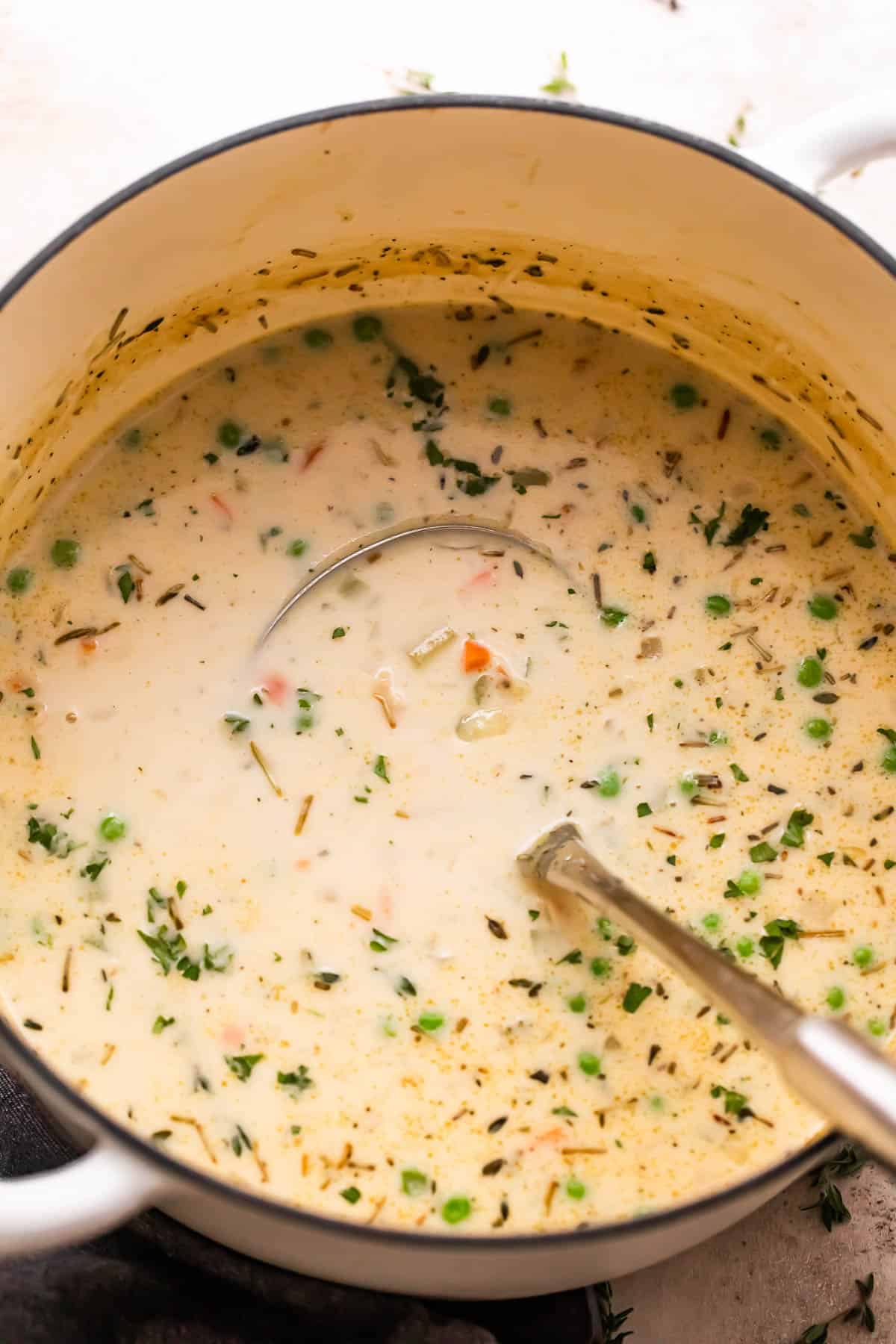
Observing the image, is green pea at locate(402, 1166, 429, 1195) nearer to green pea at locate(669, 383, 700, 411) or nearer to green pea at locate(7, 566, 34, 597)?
green pea at locate(7, 566, 34, 597)

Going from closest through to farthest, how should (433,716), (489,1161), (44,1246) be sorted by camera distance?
(44,1246) → (489,1161) → (433,716)

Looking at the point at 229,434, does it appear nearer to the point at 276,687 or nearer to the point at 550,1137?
the point at 276,687

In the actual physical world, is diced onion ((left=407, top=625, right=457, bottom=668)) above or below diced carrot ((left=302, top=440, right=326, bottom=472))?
below

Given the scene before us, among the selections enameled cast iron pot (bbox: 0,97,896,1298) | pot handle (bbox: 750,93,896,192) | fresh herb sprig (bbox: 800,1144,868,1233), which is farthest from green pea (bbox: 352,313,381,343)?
fresh herb sprig (bbox: 800,1144,868,1233)

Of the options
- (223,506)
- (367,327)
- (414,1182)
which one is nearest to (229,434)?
(223,506)

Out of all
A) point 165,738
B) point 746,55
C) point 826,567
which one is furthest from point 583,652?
point 746,55

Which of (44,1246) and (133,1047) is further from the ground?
(133,1047)

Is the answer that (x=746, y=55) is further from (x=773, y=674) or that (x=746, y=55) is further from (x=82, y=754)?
(x=82, y=754)
